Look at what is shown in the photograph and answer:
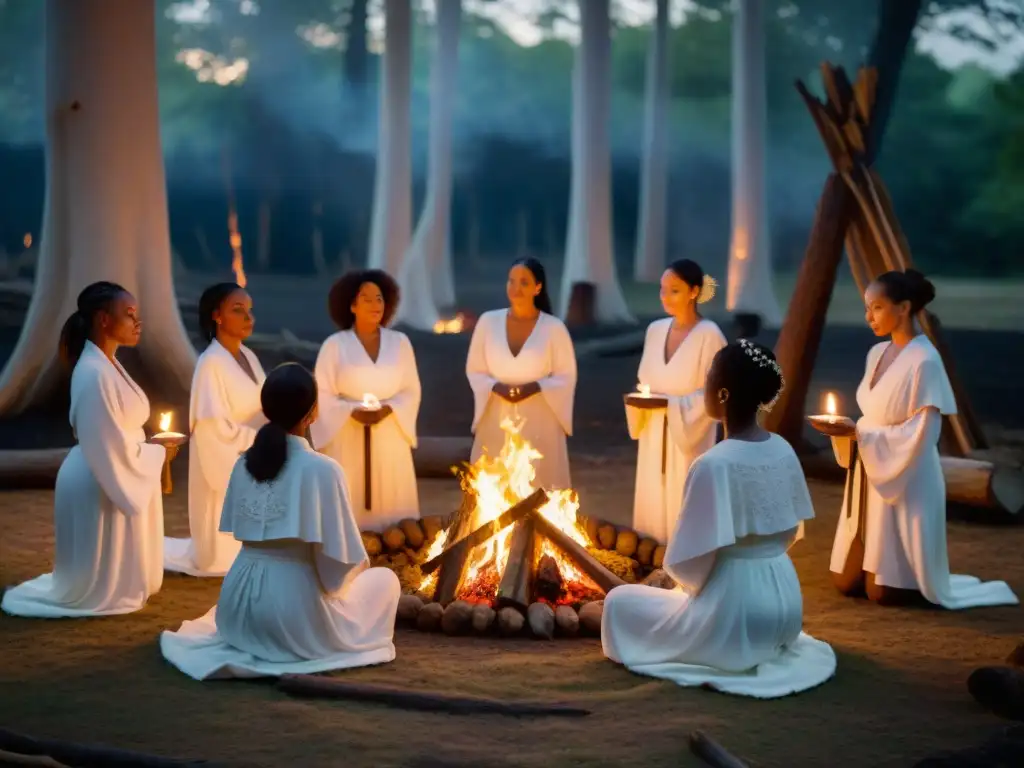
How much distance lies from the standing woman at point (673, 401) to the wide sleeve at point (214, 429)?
96.7 inches

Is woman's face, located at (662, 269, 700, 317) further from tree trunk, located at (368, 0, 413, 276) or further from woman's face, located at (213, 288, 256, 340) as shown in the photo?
tree trunk, located at (368, 0, 413, 276)

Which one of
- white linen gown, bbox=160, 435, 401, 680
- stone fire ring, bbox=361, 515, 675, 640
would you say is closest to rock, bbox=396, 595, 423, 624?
stone fire ring, bbox=361, 515, 675, 640

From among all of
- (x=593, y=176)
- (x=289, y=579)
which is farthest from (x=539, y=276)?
(x=593, y=176)

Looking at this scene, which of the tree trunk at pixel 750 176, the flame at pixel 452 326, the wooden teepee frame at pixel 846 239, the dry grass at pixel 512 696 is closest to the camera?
the dry grass at pixel 512 696

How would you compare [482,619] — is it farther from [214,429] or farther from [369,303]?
[369,303]

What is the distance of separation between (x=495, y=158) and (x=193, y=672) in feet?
61.2

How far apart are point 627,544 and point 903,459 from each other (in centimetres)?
173

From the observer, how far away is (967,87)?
1916cm

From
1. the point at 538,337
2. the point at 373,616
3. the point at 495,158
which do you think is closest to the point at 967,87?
the point at 495,158

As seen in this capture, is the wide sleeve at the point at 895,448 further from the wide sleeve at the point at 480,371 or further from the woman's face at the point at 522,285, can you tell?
the wide sleeve at the point at 480,371

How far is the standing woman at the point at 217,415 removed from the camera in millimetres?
7125

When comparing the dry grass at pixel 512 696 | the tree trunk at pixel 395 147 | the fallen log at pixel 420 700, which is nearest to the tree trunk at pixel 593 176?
the tree trunk at pixel 395 147

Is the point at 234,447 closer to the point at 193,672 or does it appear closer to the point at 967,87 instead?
the point at 193,672

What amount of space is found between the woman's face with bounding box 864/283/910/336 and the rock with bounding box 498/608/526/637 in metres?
2.60
